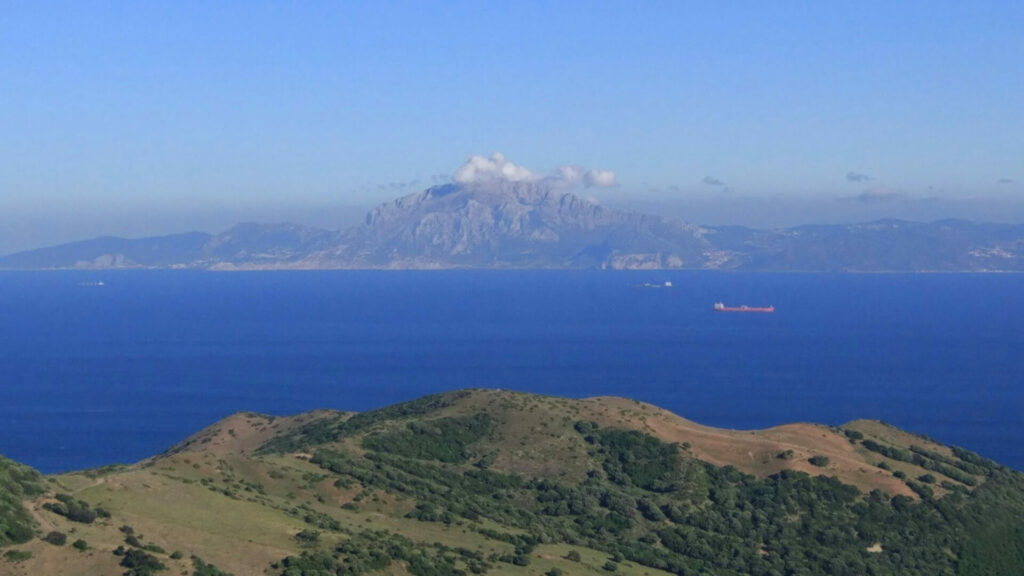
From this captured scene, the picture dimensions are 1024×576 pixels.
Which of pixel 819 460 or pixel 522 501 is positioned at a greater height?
pixel 819 460

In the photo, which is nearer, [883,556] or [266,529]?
[266,529]

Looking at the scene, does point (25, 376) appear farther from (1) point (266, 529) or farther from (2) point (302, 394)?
(1) point (266, 529)

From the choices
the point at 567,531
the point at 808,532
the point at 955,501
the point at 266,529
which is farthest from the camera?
the point at 955,501

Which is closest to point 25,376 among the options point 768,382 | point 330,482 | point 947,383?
point 768,382

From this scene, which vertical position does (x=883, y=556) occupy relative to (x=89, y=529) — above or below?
below

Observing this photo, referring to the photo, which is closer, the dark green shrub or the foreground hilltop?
the foreground hilltop

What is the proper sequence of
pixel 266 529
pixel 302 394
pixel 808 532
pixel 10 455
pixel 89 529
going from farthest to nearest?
1. pixel 302 394
2. pixel 10 455
3. pixel 808 532
4. pixel 266 529
5. pixel 89 529

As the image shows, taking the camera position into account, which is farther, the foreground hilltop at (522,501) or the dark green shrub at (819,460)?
the dark green shrub at (819,460)

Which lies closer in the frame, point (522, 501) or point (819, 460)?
point (522, 501)
